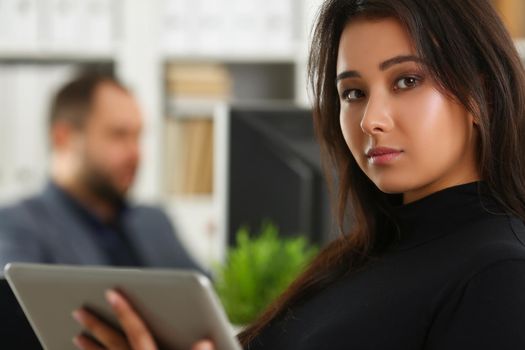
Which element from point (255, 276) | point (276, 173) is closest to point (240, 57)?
point (276, 173)

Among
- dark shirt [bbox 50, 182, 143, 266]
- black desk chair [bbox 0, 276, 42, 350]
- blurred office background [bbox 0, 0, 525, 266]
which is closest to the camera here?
black desk chair [bbox 0, 276, 42, 350]

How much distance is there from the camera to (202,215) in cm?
344

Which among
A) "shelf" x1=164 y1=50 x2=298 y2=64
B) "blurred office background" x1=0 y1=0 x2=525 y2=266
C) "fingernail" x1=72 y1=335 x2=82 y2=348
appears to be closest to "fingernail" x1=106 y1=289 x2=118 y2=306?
"fingernail" x1=72 y1=335 x2=82 y2=348

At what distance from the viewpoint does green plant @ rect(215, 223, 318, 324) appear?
1801 millimetres

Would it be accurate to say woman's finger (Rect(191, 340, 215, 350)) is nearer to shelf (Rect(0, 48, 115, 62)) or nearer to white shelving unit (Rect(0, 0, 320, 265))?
white shelving unit (Rect(0, 0, 320, 265))

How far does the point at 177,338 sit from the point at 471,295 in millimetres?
294

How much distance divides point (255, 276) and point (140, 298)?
2.96 feet

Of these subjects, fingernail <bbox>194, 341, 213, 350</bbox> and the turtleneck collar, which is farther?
the turtleneck collar

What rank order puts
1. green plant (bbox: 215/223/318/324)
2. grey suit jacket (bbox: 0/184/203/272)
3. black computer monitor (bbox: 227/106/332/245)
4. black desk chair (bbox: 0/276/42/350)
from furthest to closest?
grey suit jacket (bbox: 0/184/203/272), black computer monitor (bbox: 227/106/332/245), green plant (bbox: 215/223/318/324), black desk chair (bbox: 0/276/42/350)

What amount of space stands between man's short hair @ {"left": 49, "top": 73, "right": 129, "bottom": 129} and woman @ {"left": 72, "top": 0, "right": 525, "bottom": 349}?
2075 mm

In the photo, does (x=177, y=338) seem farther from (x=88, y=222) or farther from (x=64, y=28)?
(x=64, y=28)

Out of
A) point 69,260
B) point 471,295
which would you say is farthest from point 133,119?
point 471,295

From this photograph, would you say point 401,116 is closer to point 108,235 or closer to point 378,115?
point 378,115

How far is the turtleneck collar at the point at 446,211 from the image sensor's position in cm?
104
